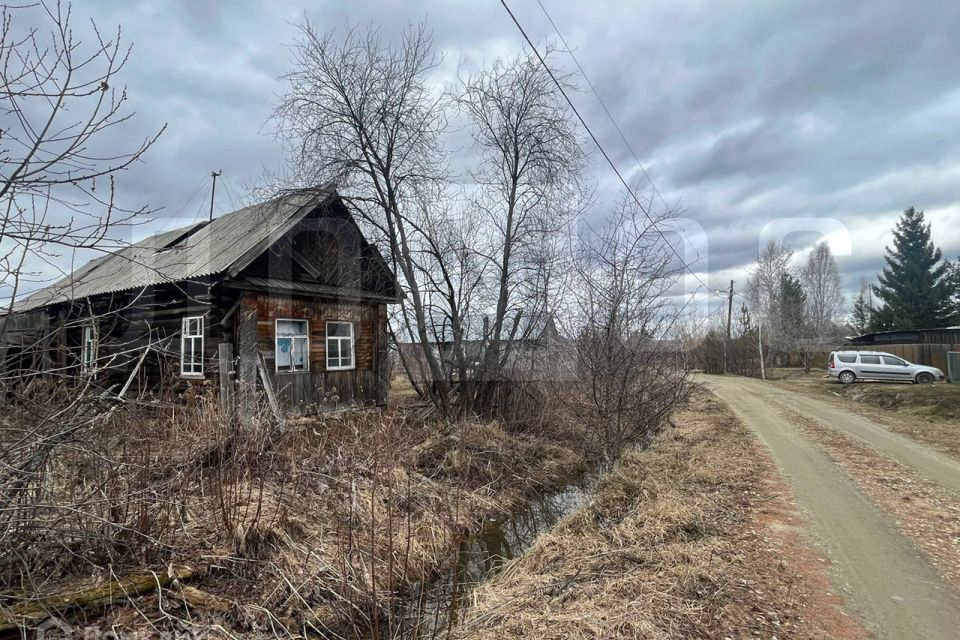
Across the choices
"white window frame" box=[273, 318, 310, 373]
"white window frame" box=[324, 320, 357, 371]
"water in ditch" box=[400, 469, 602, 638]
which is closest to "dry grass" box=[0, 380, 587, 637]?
"water in ditch" box=[400, 469, 602, 638]

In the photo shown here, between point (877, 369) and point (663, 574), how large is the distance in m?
21.7

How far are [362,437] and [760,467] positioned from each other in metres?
6.39

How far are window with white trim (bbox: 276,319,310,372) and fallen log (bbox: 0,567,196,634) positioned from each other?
8.16 metres

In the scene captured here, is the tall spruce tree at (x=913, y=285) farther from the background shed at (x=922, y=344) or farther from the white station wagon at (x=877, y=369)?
the white station wagon at (x=877, y=369)

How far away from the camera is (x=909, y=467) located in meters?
7.43

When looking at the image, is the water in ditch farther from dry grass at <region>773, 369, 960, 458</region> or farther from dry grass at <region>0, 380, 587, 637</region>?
dry grass at <region>773, 369, 960, 458</region>

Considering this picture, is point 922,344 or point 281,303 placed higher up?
point 281,303

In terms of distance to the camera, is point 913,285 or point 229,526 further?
point 913,285

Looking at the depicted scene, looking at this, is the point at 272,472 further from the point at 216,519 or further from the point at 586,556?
the point at 586,556

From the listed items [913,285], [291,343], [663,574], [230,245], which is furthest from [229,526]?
[913,285]

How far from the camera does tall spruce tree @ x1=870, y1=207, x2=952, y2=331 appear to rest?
102 feet

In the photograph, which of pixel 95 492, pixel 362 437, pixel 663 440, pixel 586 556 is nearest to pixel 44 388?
pixel 95 492

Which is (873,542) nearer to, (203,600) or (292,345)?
(203,600)

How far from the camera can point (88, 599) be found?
350 cm
